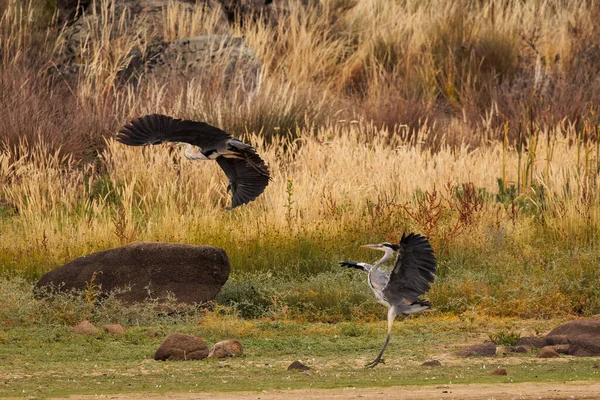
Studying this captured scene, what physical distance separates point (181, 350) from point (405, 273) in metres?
2.17

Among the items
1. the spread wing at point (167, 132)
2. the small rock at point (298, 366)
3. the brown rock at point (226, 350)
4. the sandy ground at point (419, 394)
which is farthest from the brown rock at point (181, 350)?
the sandy ground at point (419, 394)

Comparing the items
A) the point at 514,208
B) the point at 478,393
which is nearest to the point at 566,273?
the point at 514,208

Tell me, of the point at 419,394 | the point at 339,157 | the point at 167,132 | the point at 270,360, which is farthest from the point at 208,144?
the point at 339,157

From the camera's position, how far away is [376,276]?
7676mm

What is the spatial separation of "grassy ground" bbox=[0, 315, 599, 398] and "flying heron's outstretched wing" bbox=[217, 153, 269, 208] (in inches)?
46.9

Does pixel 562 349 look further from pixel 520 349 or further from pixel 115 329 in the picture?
pixel 115 329

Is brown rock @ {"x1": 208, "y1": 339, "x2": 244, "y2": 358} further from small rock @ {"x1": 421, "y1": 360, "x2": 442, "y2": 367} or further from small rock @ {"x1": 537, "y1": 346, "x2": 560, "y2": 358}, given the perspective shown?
small rock @ {"x1": 537, "y1": 346, "x2": 560, "y2": 358}

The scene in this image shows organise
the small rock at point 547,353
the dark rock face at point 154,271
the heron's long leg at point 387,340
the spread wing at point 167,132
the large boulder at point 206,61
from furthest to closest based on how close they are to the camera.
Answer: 1. the large boulder at point 206,61
2. the dark rock face at point 154,271
3. the spread wing at point 167,132
4. the small rock at point 547,353
5. the heron's long leg at point 387,340

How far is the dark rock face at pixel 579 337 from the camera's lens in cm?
883

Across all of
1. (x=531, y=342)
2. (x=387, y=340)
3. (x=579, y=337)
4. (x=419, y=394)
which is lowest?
(x=531, y=342)

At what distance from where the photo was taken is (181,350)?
8.86 m

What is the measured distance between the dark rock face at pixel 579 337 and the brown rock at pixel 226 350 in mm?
2340

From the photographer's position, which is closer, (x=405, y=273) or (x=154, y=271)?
(x=405, y=273)

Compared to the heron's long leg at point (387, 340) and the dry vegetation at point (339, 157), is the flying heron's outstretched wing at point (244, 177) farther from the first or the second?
the heron's long leg at point (387, 340)
